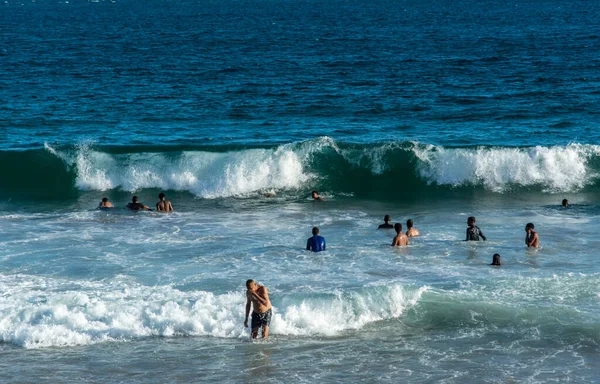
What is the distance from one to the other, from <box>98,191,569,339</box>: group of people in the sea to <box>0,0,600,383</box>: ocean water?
11.9 inches

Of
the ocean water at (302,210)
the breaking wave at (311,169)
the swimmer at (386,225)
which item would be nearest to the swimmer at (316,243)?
the ocean water at (302,210)

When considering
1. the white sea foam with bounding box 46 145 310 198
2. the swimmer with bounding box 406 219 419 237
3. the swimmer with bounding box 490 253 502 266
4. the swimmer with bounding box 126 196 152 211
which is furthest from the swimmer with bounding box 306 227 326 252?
the white sea foam with bounding box 46 145 310 198

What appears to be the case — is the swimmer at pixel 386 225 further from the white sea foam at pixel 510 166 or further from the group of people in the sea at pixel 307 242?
the white sea foam at pixel 510 166

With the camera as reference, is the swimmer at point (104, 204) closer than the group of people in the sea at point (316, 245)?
No

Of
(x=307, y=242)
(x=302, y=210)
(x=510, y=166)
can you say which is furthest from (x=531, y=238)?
(x=510, y=166)

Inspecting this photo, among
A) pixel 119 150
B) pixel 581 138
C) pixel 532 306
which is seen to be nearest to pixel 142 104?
pixel 119 150

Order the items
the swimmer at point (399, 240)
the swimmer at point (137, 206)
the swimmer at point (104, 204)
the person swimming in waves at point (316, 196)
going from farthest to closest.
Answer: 1. the person swimming in waves at point (316, 196)
2. the swimmer at point (104, 204)
3. the swimmer at point (137, 206)
4. the swimmer at point (399, 240)

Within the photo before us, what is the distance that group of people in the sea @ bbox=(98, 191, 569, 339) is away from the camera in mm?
15820

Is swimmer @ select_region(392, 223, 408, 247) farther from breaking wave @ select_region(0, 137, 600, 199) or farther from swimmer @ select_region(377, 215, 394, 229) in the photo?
breaking wave @ select_region(0, 137, 600, 199)

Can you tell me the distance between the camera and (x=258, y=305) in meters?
15.8

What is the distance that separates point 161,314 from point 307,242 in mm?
5106

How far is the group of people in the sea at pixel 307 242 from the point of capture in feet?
51.9

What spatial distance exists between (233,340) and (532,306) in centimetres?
541

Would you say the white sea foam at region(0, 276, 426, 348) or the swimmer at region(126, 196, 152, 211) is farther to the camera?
the swimmer at region(126, 196, 152, 211)
